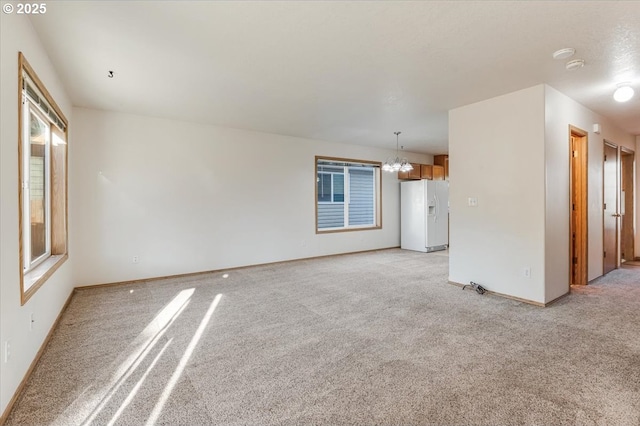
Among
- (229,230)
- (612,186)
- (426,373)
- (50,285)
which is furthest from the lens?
(229,230)

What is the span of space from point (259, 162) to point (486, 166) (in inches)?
152

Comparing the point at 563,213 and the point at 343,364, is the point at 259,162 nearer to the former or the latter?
the point at 343,364

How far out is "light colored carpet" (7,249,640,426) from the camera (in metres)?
1.81

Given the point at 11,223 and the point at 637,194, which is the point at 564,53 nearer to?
the point at 11,223

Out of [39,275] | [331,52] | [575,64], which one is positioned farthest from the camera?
[575,64]

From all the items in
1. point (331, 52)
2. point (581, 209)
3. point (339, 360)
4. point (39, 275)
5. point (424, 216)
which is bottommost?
point (339, 360)

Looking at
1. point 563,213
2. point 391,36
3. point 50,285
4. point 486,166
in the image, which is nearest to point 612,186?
point 563,213

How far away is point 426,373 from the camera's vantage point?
219 centimetres

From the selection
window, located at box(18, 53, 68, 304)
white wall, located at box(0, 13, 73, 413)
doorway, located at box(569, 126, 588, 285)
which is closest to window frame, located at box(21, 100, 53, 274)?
window, located at box(18, 53, 68, 304)

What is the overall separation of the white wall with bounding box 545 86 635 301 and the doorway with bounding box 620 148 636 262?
2.21 metres

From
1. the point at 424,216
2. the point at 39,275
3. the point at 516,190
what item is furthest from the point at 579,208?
the point at 39,275

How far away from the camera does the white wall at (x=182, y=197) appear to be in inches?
177

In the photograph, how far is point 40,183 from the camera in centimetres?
326

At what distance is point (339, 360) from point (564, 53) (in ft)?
10.8
